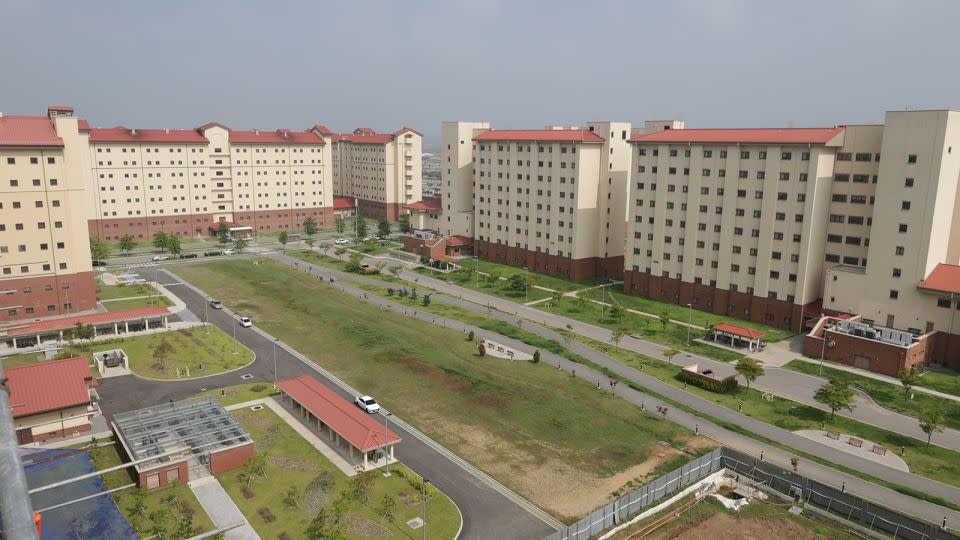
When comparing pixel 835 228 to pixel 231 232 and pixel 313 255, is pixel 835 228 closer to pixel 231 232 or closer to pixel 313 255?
pixel 313 255

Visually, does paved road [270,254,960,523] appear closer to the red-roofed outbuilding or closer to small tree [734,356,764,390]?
small tree [734,356,764,390]

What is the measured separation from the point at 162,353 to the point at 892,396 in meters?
70.3

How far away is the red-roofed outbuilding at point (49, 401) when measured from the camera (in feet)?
150

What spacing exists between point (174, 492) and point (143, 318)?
3903 centimetres

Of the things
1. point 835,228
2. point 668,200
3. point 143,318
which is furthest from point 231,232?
point 835,228

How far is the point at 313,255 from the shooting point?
12262 centimetres

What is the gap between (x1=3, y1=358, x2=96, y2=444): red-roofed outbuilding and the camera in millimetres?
45688

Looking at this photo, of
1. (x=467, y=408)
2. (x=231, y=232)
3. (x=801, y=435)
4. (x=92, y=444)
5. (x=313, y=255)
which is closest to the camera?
(x=92, y=444)

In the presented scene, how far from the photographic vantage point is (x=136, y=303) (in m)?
83.8

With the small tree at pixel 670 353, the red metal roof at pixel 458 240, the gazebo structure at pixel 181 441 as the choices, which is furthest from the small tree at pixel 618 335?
the red metal roof at pixel 458 240

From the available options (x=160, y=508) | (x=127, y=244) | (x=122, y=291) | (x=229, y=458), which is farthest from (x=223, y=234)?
(x=160, y=508)

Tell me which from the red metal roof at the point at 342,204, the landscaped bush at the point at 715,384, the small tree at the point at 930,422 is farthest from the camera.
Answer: the red metal roof at the point at 342,204

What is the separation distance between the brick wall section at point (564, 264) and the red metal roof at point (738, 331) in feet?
100

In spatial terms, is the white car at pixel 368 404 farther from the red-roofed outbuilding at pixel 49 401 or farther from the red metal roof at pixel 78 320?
→ the red metal roof at pixel 78 320
